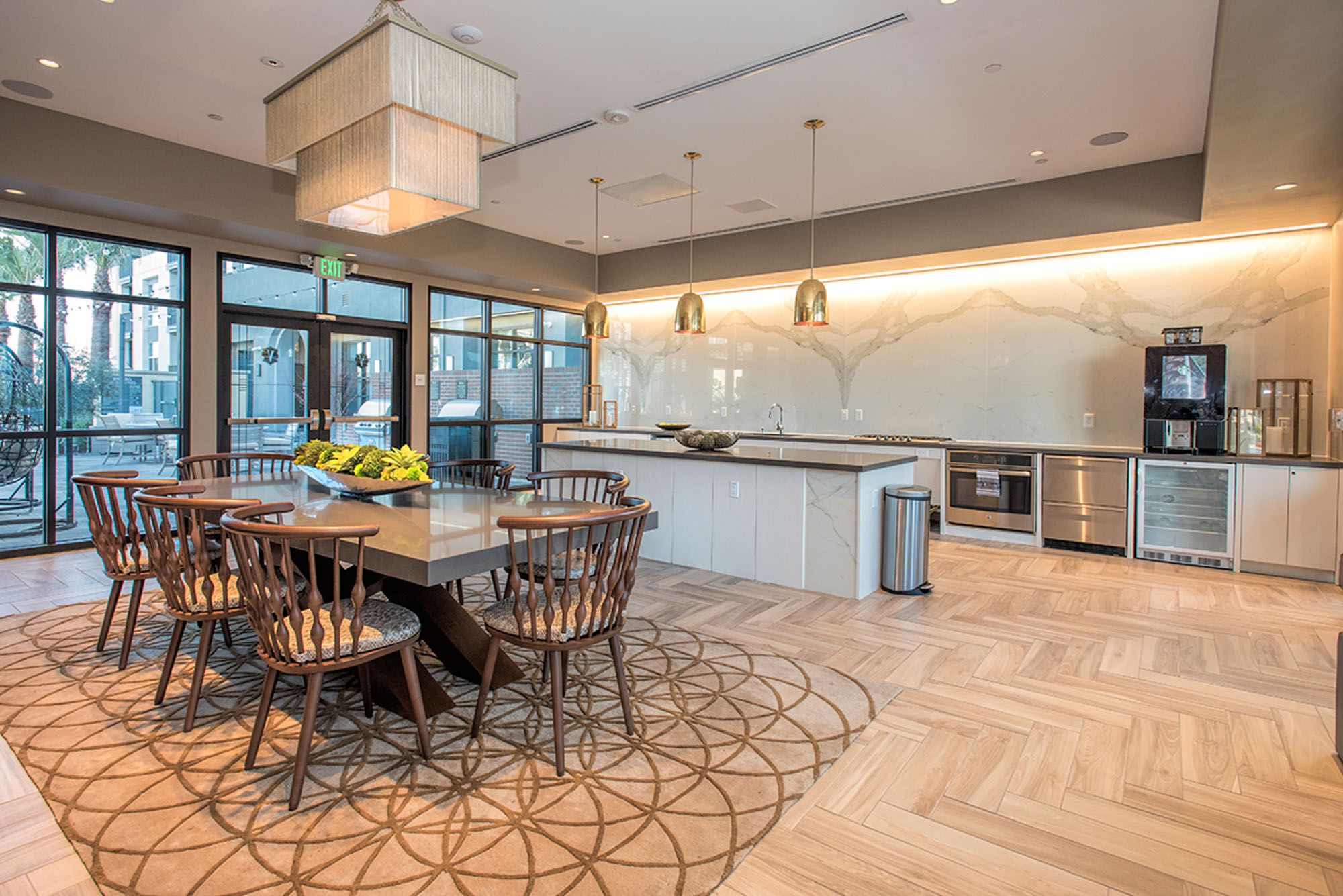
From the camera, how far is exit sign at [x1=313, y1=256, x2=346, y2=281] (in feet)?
20.6

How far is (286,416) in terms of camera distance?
620 centimetres

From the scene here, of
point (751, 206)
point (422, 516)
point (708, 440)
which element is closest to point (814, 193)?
point (751, 206)

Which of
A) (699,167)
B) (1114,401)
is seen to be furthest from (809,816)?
(1114,401)

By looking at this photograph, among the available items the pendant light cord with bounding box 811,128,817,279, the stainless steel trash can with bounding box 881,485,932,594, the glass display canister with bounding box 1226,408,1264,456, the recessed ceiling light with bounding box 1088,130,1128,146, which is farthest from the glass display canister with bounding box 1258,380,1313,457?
the pendant light cord with bounding box 811,128,817,279

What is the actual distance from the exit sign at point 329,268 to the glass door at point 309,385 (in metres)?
0.44

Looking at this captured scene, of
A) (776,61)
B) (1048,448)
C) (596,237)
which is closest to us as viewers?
(776,61)

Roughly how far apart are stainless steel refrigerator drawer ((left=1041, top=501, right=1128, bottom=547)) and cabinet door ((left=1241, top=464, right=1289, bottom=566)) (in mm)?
720

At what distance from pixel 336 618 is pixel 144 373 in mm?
4833

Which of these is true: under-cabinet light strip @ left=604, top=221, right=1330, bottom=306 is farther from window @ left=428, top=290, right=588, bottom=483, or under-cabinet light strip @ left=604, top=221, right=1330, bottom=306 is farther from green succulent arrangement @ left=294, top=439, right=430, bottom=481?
green succulent arrangement @ left=294, top=439, right=430, bottom=481

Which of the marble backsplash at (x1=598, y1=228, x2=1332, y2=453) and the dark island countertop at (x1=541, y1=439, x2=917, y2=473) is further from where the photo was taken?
the marble backsplash at (x1=598, y1=228, x2=1332, y2=453)

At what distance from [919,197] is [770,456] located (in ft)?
9.22

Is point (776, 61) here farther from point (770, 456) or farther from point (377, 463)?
point (377, 463)

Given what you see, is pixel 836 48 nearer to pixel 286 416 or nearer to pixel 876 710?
pixel 876 710

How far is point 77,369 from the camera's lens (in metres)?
5.15
